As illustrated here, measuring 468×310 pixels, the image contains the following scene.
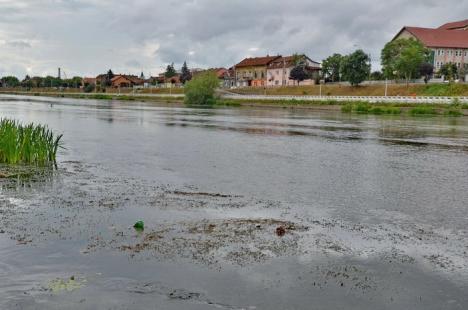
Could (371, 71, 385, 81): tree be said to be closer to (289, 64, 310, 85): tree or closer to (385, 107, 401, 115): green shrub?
(289, 64, 310, 85): tree

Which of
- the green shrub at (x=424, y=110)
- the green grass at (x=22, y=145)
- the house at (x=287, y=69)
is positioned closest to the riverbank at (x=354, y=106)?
the green shrub at (x=424, y=110)

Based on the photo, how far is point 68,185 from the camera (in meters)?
19.0

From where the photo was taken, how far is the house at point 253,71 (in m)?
181

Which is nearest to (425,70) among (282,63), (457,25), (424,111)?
(424,111)

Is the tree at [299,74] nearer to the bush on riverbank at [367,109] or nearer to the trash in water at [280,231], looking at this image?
the bush on riverbank at [367,109]

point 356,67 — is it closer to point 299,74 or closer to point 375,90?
point 375,90

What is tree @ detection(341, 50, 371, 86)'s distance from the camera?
12219cm

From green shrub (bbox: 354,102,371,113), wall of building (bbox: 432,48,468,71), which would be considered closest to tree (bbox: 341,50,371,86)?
wall of building (bbox: 432,48,468,71)

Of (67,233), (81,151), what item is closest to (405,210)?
(67,233)

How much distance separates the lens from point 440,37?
140 meters

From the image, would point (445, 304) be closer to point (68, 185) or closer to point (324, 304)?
point (324, 304)

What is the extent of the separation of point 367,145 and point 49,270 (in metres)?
30.2

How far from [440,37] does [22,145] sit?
13761 centimetres

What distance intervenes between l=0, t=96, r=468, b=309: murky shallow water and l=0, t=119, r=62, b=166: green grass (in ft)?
4.52
